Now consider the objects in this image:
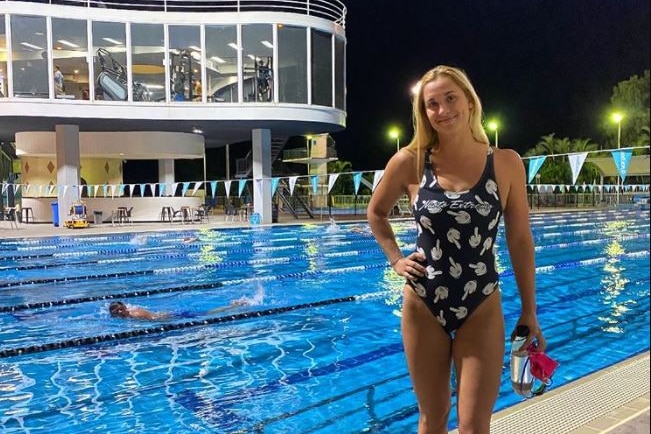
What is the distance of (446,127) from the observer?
1.87m

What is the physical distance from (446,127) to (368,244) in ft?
39.4

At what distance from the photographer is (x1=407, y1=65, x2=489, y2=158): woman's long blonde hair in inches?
73.1

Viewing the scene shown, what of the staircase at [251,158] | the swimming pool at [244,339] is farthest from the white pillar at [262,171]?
the swimming pool at [244,339]

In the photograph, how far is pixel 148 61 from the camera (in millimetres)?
19656

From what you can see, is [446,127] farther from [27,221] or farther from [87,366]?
[27,221]

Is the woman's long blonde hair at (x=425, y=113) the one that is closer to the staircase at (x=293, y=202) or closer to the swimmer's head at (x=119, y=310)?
the swimmer's head at (x=119, y=310)

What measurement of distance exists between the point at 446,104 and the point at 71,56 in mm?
19971

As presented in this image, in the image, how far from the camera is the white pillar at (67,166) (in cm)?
1992

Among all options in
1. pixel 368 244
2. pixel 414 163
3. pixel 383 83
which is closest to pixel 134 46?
pixel 368 244

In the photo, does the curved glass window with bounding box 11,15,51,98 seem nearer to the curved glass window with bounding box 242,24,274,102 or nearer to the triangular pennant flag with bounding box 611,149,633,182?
the curved glass window with bounding box 242,24,274,102

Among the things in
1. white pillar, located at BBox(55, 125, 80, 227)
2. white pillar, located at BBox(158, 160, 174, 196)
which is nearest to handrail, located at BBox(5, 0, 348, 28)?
white pillar, located at BBox(55, 125, 80, 227)

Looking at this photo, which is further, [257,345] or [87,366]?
[257,345]

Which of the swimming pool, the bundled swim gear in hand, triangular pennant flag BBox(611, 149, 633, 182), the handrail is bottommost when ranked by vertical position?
the swimming pool

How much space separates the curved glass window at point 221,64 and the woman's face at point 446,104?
1838 centimetres
